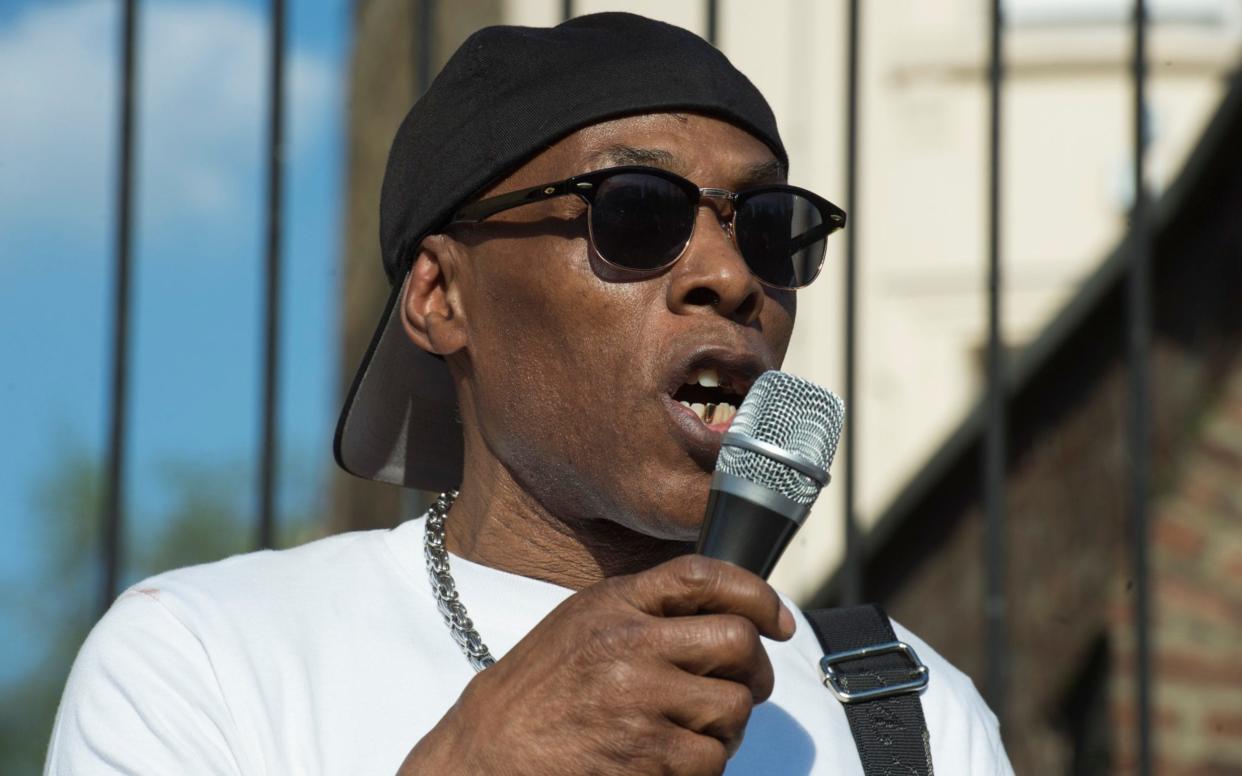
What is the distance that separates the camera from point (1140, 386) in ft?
11.4

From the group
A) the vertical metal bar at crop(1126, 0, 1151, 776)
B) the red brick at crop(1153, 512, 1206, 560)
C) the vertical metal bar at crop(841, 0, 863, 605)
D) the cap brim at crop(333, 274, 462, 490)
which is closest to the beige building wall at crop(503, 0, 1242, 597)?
the red brick at crop(1153, 512, 1206, 560)

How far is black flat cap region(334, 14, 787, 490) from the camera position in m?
2.26

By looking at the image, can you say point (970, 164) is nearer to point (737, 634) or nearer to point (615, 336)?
point (615, 336)

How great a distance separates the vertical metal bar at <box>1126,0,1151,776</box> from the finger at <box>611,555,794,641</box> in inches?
80.6

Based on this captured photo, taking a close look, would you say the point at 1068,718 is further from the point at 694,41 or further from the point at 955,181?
the point at 955,181

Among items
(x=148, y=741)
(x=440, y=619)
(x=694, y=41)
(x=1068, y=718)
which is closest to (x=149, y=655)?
(x=148, y=741)

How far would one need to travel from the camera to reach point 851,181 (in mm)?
3354

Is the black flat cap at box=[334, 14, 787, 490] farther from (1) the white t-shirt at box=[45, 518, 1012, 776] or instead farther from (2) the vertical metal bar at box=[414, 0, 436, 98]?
(2) the vertical metal bar at box=[414, 0, 436, 98]

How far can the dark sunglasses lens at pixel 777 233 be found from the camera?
7.21 feet

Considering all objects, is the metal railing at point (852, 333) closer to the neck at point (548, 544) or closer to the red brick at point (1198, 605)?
the neck at point (548, 544)

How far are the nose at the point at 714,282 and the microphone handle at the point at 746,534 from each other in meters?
0.52

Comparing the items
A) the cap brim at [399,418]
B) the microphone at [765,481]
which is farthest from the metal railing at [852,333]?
the microphone at [765,481]

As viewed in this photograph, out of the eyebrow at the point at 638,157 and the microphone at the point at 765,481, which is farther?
the eyebrow at the point at 638,157

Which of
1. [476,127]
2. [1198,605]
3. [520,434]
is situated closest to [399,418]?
[520,434]
